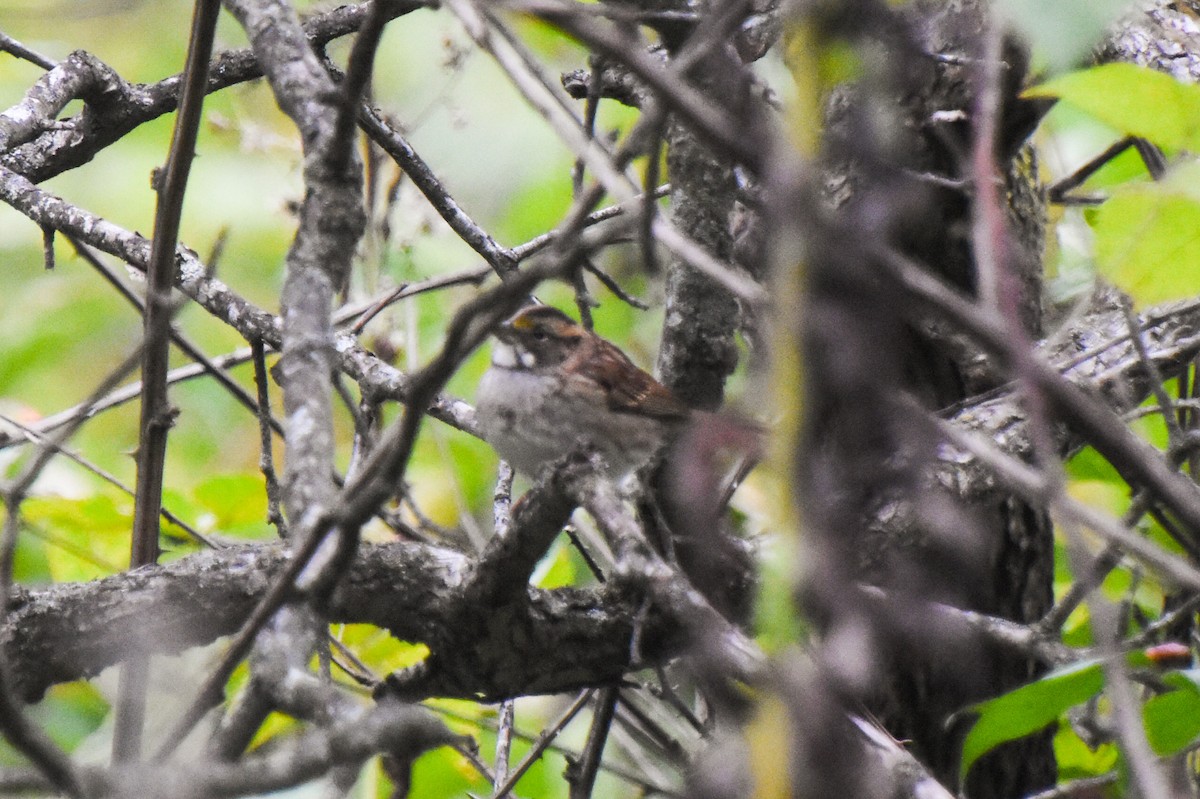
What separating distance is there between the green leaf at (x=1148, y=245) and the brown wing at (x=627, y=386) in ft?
6.06

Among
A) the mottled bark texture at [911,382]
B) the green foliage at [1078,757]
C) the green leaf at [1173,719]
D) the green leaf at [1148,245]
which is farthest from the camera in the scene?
the green foliage at [1078,757]

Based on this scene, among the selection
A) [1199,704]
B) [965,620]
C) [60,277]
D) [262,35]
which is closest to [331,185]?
[262,35]

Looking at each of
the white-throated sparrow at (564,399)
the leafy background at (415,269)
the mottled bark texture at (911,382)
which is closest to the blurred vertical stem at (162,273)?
the leafy background at (415,269)

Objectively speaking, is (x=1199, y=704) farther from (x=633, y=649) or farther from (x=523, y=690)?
(x=523, y=690)

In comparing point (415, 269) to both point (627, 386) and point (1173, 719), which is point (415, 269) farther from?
point (1173, 719)

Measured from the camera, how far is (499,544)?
8.30 feet

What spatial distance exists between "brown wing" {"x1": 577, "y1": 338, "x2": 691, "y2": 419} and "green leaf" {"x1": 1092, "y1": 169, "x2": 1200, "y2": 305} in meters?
1.85

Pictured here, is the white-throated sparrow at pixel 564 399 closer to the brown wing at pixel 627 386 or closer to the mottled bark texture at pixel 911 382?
the brown wing at pixel 627 386

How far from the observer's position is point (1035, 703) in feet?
6.59

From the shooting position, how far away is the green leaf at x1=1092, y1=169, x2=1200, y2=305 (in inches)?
72.1

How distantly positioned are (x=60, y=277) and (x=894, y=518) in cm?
484

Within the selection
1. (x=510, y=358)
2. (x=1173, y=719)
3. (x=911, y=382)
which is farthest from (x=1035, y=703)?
(x=510, y=358)

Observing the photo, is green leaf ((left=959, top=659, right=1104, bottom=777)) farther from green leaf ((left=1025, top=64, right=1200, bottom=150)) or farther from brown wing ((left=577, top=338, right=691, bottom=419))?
brown wing ((left=577, top=338, right=691, bottom=419))

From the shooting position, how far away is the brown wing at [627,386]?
12.4ft
